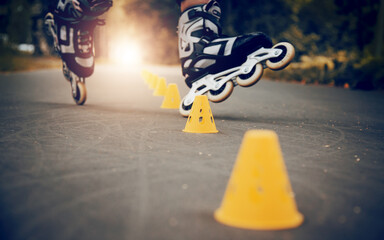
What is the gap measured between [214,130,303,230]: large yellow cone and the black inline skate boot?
7.77 m

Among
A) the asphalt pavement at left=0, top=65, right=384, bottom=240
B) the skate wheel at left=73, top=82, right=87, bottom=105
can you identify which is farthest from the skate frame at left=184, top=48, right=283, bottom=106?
the skate wheel at left=73, top=82, right=87, bottom=105

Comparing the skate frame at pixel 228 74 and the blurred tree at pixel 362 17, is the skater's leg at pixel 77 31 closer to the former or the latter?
the skate frame at pixel 228 74

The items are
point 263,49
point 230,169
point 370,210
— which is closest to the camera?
point 370,210

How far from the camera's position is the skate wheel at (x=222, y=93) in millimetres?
8898

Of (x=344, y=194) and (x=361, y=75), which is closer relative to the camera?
(x=344, y=194)

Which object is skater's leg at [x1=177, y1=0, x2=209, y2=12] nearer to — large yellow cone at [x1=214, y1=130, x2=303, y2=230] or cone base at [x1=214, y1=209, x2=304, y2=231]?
large yellow cone at [x1=214, y1=130, x2=303, y2=230]

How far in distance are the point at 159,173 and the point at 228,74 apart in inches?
166

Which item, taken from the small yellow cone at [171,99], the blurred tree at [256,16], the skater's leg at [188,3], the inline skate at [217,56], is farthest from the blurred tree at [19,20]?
the inline skate at [217,56]

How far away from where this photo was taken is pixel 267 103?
13.6 metres

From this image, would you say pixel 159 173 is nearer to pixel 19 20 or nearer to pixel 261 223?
pixel 261 223

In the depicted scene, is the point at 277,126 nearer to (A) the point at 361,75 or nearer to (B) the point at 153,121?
(B) the point at 153,121

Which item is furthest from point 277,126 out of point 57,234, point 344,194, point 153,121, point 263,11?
point 263,11

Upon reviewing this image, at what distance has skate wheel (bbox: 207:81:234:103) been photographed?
29.2 ft

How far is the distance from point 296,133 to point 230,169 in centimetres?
302
